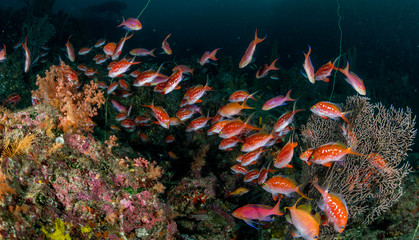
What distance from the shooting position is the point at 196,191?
454 centimetres

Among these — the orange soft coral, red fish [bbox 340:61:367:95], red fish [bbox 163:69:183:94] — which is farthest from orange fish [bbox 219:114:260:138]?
the orange soft coral

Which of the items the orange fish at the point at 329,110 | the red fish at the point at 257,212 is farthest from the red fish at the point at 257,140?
the red fish at the point at 257,212

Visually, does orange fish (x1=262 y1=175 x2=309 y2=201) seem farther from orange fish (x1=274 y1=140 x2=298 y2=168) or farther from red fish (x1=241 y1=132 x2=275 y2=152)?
red fish (x1=241 y1=132 x2=275 y2=152)

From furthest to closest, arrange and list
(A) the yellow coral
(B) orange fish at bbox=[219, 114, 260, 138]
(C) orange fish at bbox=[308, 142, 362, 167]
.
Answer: (B) orange fish at bbox=[219, 114, 260, 138]
(C) orange fish at bbox=[308, 142, 362, 167]
(A) the yellow coral

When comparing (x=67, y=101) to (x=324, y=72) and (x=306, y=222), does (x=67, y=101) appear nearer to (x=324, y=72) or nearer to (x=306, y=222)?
(x=306, y=222)

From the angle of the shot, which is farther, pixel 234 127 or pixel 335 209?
pixel 234 127

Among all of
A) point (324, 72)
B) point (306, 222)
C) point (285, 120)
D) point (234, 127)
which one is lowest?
point (234, 127)

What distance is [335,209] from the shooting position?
100 inches

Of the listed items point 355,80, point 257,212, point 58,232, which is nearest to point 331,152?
point 257,212

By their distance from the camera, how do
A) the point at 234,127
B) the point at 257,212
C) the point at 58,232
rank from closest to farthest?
the point at 58,232 → the point at 257,212 → the point at 234,127

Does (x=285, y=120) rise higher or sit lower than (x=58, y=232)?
higher

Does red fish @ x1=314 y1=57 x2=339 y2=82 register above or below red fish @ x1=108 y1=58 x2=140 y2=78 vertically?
above

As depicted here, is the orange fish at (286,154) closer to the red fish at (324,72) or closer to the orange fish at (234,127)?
the orange fish at (234,127)

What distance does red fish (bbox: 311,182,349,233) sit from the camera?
2.52 metres
